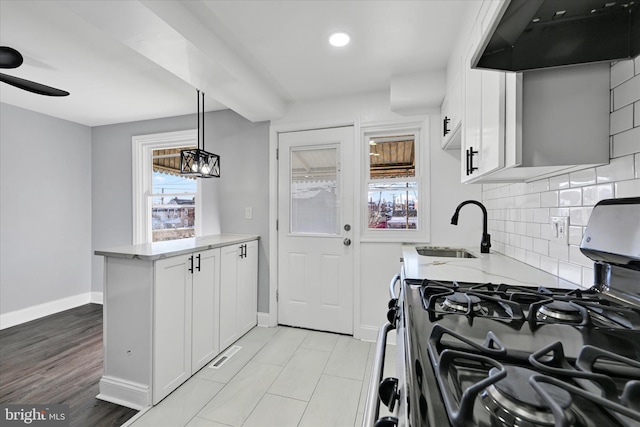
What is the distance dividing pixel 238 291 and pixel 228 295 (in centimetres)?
17

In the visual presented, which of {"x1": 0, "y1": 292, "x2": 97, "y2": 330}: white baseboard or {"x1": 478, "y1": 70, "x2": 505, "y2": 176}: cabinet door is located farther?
{"x1": 0, "y1": 292, "x2": 97, "y2": 330}: white baseboard

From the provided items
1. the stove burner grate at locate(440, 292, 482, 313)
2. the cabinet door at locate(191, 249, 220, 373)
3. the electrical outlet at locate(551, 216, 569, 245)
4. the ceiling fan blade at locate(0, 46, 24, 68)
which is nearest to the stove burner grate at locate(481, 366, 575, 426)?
the stove burner grate at locate(440, 292, 482, 313)

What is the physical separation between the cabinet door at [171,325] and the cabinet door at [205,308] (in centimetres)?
6

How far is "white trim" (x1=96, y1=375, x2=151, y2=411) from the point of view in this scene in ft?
5.66

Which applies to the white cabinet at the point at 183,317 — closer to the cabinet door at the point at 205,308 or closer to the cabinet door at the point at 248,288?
the cabinet door at the point at 205,308

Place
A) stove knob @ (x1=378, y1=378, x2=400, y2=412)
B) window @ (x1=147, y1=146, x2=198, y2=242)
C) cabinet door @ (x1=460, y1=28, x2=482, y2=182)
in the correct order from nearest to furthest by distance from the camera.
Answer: stove knob @ (x1=378, y1=378, x2=400, y2=412) < cabinet door @ (x1=460, y1=28, x2=482, y2=182) < window @ (x1=147, y1=146, x2=198, y2=242)

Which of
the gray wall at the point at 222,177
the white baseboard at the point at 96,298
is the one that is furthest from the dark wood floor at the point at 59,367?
the gray wall at the point at 222,177

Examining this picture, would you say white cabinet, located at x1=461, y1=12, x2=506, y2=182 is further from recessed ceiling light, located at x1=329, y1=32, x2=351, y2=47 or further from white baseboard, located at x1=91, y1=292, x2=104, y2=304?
white baseboard, located at x1=91, y1=292, x2=104, y2=304

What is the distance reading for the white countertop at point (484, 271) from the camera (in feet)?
3.92

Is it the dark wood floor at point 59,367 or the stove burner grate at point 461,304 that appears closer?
→ the stove burner grate at point 461,304

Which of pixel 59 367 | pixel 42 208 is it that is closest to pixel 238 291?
pixel 59 367

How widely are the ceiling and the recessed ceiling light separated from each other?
0.04 meters

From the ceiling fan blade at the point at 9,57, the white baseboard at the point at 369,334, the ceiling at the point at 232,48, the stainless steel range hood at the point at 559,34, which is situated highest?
the ceiling at the point at 232,48

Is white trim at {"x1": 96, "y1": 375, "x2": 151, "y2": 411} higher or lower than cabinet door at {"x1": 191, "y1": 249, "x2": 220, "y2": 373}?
lower
